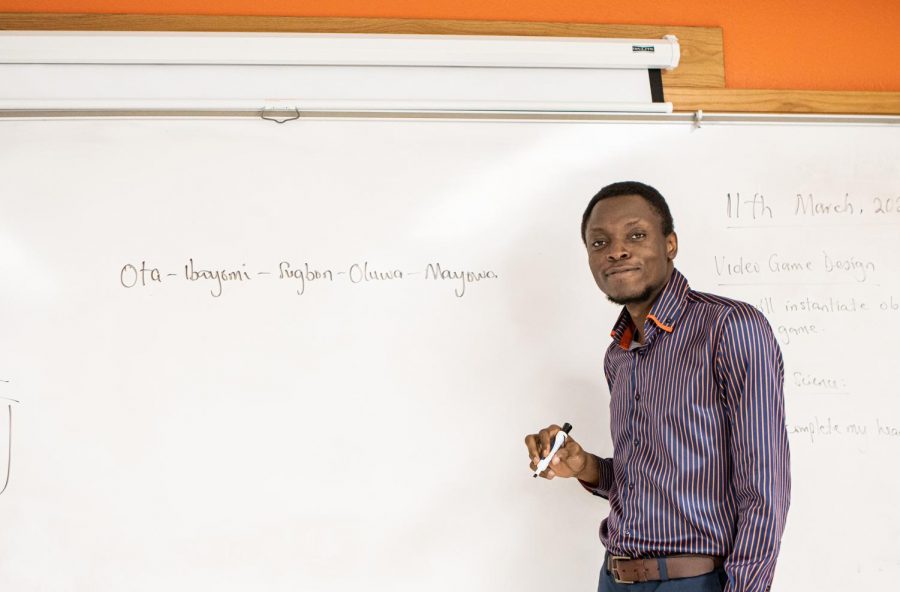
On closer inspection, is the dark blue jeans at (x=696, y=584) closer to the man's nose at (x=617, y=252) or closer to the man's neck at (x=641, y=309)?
the man's neck at (x=641, y=309)

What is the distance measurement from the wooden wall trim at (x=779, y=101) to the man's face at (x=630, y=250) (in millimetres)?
561

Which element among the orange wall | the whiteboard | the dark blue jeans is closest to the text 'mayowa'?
the whiteboard

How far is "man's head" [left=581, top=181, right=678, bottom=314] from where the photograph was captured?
127 cm

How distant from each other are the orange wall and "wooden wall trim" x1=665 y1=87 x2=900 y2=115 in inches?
1.6

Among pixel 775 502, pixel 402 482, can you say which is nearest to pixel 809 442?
pixel 775 502

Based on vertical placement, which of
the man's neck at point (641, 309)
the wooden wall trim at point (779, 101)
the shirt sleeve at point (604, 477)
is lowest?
the shirt sleeve at point (604, 477)

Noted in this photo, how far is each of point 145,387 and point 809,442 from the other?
1.54m

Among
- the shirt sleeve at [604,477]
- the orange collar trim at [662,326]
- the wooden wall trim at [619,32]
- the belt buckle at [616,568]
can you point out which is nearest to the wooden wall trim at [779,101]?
the wooden wall trim at [619,32]

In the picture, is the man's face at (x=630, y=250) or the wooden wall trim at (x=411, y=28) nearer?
the man's face at (x=630, y=250)

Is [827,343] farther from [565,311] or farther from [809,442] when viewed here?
[565,311]

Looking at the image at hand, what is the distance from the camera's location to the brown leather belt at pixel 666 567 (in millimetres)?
1115

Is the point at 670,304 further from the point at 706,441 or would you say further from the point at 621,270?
the point at 706,441

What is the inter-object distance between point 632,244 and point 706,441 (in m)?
0.37

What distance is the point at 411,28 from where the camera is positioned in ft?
5.57
